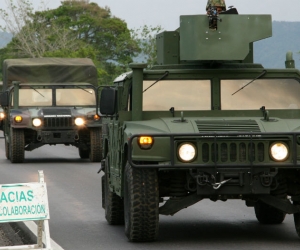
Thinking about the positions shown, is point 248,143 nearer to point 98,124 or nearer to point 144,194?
point 144,194

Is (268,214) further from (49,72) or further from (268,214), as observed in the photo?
(49,72)

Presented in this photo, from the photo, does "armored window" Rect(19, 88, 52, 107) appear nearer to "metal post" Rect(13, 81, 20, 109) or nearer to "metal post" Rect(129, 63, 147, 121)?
"metal post" Rect(13, 81, 20, 109)

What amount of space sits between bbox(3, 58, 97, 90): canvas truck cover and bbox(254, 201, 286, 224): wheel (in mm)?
14962

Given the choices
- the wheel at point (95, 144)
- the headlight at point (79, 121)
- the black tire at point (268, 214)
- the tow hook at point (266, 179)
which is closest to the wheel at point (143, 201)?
the tow hook at point (266, 179)

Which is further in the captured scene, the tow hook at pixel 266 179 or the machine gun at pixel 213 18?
the machine gun at pixel 213 18

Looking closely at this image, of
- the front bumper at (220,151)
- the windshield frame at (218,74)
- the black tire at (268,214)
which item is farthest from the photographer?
the black tire at (268,214)

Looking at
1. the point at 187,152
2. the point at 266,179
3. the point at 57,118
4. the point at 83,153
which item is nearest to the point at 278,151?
the point at 266,179

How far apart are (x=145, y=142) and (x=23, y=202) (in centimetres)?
143

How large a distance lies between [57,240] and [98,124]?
12.7m

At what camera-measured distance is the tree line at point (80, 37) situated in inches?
2442

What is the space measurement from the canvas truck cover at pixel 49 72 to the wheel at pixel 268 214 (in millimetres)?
14962

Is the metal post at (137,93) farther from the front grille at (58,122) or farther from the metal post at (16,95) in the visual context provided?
the metal post at (16,95)

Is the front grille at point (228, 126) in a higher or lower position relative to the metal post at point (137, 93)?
lower

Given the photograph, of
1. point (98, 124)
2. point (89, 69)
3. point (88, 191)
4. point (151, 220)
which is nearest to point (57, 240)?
point (151, 220)
